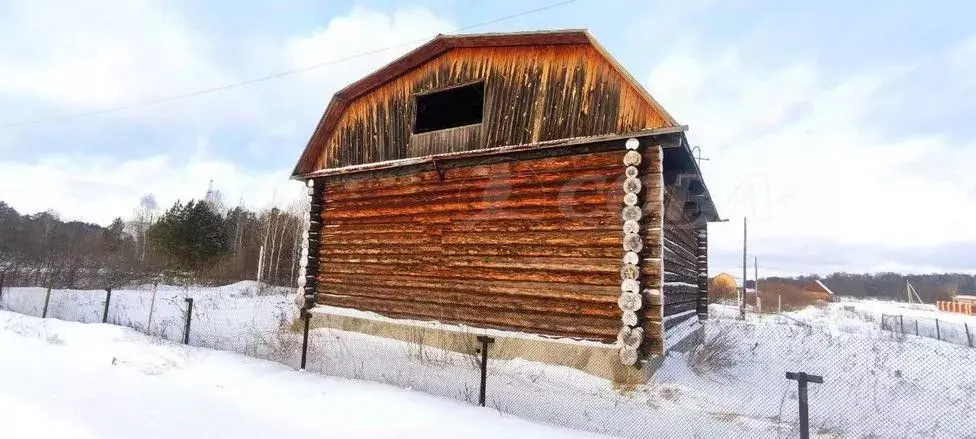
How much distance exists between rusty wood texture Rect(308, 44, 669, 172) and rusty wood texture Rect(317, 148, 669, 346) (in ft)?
1.72

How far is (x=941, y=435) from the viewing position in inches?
282

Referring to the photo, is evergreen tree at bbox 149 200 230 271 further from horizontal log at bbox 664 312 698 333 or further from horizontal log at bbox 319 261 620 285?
horizontal log at bbox 664 312 698 333

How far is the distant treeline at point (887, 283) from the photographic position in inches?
3322

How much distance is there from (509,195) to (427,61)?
12.3 ft

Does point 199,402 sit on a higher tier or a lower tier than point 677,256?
lower

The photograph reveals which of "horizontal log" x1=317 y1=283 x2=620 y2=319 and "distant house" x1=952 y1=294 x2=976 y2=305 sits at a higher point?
"horizontal log" x1=317 y1=283 x2=620 y2=319

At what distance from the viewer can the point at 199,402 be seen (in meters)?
5.35

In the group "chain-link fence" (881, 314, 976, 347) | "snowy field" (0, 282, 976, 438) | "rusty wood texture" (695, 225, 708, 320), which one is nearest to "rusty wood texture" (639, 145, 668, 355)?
"snowy field" (0, 282, 976, 438)

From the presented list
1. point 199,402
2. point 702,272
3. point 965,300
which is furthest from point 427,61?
point 965,300

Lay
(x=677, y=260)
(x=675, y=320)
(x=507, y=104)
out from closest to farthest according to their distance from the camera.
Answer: (x=507, y=104) < (x=675, y=320) < (x=677, y=260)

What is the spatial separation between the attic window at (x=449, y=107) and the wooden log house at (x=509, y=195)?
0.23 feet

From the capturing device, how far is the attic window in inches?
431

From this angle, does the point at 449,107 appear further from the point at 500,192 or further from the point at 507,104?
the point at 500,192

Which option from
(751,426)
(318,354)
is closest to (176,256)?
(318,354)
